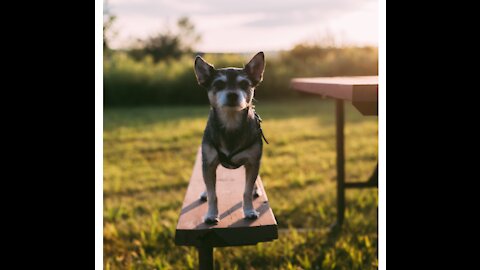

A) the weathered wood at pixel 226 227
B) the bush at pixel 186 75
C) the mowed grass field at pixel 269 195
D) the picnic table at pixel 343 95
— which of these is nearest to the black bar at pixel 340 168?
the picnic table at pixel 343 95

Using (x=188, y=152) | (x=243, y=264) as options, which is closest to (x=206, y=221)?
(x=243, y=264)

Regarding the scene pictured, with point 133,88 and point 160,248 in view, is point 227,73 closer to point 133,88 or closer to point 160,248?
point 160,248

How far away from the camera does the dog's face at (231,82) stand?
5.31 ft

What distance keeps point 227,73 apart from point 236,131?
0.24 m

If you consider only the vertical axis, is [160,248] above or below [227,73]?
below

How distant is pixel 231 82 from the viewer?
165 cm

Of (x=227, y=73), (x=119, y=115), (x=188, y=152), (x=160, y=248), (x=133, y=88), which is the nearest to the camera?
(x=227, y=73)

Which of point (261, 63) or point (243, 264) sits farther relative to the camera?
point (243, 264)

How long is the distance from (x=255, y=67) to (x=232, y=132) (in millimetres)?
275

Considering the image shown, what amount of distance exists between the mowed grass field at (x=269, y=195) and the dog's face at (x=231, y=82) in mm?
1580

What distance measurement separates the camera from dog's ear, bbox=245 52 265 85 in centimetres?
171

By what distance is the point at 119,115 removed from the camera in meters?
10.7

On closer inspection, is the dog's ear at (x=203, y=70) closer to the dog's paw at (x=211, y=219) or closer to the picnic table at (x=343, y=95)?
the dog's paw at (x=211, y=219)
